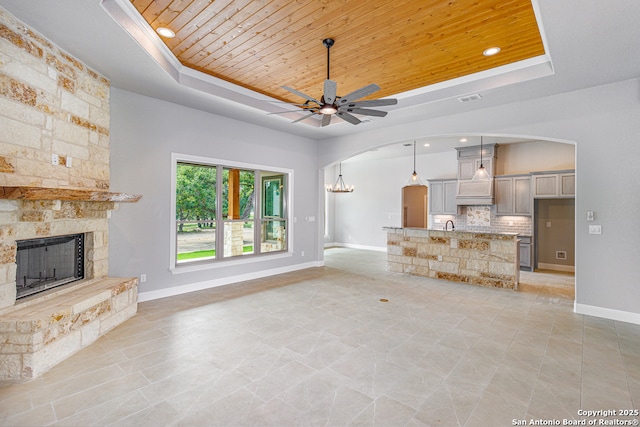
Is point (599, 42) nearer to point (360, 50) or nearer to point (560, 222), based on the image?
point (360, 50)

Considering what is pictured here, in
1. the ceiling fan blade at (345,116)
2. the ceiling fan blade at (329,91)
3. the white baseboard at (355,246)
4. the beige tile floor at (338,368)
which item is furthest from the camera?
the white baseboard at (355,246)

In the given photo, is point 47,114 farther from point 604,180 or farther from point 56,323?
point 604,180

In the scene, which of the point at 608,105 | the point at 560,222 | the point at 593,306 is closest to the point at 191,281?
the point at 593,306

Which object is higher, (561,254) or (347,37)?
(347,37)

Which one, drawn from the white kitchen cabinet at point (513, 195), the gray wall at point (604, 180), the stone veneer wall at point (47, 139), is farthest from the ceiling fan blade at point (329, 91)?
the white kitchen cabinet at point (513, 195)

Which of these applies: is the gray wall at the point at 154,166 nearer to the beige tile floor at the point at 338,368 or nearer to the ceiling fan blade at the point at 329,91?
the beige tile floor at the point at 338,368

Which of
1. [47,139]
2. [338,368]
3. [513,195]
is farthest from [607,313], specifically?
[47,139]

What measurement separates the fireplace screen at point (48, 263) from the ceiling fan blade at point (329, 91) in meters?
3.42

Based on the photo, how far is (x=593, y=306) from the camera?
4051mm

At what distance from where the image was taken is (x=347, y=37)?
334cm

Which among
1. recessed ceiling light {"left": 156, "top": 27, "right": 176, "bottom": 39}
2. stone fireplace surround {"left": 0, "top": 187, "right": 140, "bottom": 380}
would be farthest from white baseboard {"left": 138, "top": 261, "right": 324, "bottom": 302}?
recessed ceiling light {"left": 156, "top": 27, "right": 176, "bottom": 39}

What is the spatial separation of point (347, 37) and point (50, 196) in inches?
133

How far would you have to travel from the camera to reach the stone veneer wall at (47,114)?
8.89 feet

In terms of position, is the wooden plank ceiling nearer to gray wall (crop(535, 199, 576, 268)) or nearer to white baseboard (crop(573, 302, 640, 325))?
white baseboard (crop(573, 302, 640, 325))
